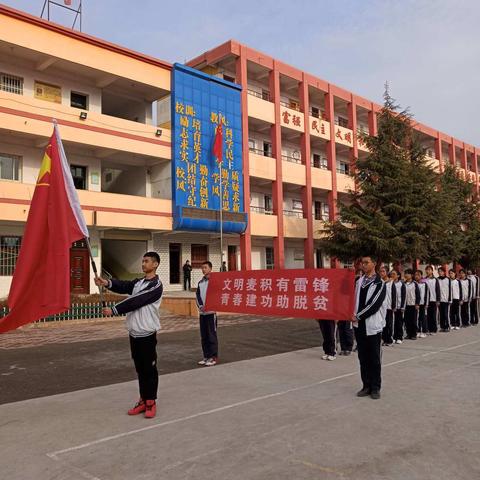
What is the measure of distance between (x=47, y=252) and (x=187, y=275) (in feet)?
64.8

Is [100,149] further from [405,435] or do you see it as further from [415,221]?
[405,435]

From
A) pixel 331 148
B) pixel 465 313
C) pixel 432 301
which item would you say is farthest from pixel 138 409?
pixel 331 148

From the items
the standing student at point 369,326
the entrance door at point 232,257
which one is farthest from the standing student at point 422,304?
the entrance door at point 232,257

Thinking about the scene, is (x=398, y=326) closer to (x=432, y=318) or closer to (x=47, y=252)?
(x=432, y=318)

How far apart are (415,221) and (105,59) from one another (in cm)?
1524

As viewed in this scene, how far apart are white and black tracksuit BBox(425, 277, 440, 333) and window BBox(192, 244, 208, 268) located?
615 inches

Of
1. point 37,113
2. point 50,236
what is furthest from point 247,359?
point 37,113

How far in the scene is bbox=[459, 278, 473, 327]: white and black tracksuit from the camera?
1355 centimetres

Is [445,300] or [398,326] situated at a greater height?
[445,300]

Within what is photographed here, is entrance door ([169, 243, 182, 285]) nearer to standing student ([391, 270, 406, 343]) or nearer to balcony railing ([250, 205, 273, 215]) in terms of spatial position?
balcony railing ([250, 205, 273, 215])

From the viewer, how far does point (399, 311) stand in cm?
1097

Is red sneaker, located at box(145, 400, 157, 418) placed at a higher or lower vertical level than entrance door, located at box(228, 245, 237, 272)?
lower

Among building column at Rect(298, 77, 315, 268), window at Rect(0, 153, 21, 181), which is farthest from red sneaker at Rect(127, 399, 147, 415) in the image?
building column at Rect(298, 77, 315, 268)

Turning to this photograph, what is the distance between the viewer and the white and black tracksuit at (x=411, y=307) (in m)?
11.5
